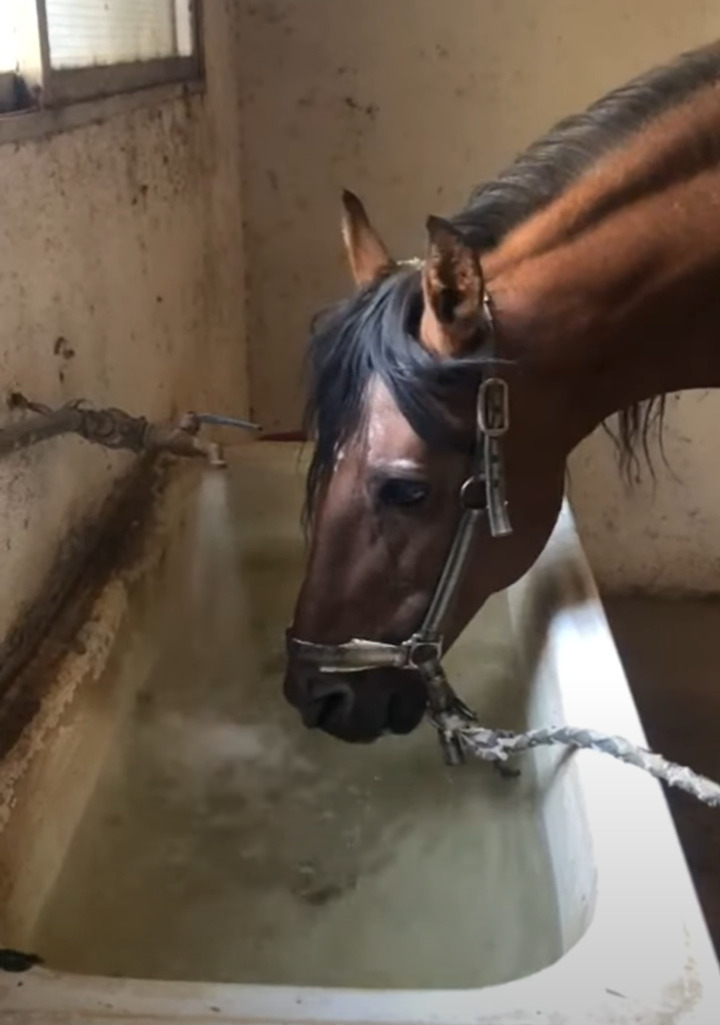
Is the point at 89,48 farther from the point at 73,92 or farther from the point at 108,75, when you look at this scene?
the point at 73,92

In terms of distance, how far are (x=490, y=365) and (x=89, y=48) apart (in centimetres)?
76

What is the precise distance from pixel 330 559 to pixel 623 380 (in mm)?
376

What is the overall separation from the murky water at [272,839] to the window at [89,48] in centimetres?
60

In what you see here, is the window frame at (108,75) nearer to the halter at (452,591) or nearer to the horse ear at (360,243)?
the horse ear at (360,243)

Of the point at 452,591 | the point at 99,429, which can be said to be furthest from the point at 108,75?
the point at 452,591

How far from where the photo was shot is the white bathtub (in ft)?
2.58

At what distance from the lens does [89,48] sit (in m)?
1.62

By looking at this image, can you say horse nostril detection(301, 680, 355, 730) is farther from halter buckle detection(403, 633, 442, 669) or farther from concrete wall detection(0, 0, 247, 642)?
concrete wall detection(0, 0, 247, 642)

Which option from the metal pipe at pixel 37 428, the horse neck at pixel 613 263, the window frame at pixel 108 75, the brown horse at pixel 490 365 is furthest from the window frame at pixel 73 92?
the horse neck at pixel 613 263

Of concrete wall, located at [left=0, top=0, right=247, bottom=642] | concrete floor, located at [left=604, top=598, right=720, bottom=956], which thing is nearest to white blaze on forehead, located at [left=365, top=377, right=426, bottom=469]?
concrete wall, located at [left=0, top=0, right=247, bottom=642]

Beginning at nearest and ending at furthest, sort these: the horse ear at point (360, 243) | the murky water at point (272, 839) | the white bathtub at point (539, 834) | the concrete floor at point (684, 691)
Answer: the white bathtub at point (539, 834) → the murky water at point (272, 839) → the horse ear at point (360, 243) → the concrete floor at point (684, 691)

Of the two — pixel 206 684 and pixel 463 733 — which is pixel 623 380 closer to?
pixel 463 733

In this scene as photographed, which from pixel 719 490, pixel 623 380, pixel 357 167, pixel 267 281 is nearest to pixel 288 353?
pixel 267 281

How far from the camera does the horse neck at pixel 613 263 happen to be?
128cm
